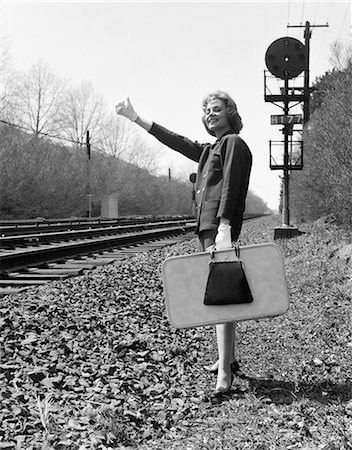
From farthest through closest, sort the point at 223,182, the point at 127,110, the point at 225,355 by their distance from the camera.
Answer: the point at 127,110 → the point at 225,355 → the point at 223,182

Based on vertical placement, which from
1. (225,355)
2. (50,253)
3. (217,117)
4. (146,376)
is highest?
(217,117)

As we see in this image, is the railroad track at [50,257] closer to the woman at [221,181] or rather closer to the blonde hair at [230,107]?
the woman at [221,181]

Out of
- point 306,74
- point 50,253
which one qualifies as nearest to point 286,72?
point 306,74

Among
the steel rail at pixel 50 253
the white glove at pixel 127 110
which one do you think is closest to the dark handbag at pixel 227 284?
the white glove at pixel 127 110

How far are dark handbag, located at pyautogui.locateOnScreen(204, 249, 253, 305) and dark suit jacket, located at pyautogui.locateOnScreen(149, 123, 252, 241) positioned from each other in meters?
0.30

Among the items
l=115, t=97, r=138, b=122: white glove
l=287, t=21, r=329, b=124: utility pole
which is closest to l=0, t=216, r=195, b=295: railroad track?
l=115, t=97, r=138, b=122: white glove

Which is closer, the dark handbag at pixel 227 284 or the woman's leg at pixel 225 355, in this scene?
the dark handbag at pixel 227 284

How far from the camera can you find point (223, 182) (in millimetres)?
3359

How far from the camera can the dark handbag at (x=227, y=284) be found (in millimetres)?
3203

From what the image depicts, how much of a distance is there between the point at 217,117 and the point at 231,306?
128 centimetres

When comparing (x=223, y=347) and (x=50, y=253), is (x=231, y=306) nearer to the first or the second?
(x=223, y=347)

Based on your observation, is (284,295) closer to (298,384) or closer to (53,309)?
(298,384)

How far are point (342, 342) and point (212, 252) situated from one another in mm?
1999

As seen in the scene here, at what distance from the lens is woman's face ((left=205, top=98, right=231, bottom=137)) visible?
3.59 m
